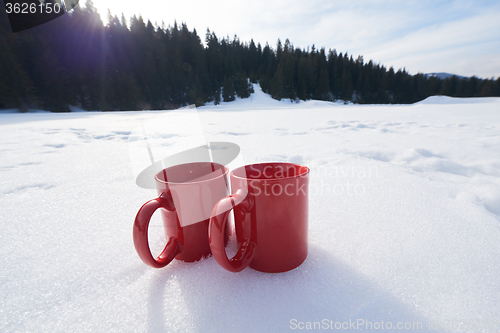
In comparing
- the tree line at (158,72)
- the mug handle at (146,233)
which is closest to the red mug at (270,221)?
the mug handle at (146,233)

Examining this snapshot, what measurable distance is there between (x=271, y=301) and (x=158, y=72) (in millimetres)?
19832

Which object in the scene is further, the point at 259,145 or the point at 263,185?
the point at 259,145

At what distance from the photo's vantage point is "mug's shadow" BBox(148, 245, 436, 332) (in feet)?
1.09

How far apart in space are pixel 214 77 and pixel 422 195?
21.4 meters

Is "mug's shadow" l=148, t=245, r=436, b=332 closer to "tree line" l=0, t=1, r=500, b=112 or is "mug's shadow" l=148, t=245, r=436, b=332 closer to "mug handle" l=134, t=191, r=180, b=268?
"mug handle" l=134, t=191, r=180, b=268

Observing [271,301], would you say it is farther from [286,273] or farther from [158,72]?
[158,72]

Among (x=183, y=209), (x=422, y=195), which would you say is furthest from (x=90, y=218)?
(x=422, y=195)

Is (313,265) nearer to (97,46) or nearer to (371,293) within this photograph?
(371,293)

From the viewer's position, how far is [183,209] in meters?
0.42

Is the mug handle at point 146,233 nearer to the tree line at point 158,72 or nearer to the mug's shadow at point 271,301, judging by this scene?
the mug's shadow at point 271,301

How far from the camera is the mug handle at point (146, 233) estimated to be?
0.37 meters

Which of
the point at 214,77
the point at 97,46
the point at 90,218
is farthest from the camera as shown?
the point at 214,77

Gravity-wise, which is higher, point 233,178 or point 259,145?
point 233,178

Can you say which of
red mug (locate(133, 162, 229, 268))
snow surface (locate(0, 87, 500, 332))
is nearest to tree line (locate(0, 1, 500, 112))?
snow surface (locate(0, 87, 500, 332))
